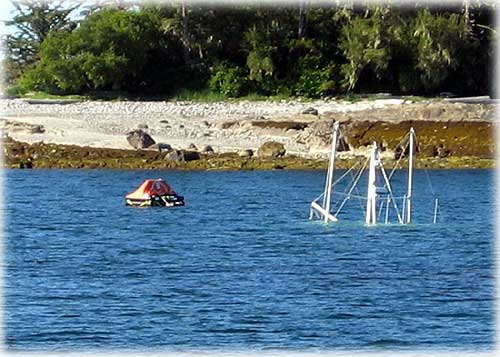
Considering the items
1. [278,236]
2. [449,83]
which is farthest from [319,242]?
[449,83]

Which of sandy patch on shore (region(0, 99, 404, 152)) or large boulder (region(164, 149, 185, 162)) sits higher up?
sandy patch on shore (region(0, 99, 404, 152))

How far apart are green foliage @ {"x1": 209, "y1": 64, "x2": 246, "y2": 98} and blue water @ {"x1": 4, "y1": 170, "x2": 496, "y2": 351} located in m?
12.9

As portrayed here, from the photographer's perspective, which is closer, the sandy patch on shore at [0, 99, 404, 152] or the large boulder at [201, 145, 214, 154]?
the large boulder at [201, 145, 214, 154]

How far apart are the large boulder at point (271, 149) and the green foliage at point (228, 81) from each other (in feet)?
24.3

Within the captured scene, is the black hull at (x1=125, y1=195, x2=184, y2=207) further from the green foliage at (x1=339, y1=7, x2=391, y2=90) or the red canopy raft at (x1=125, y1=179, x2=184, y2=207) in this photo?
the green foliage at (x1=339, y1=7, x2=391, y2=90)

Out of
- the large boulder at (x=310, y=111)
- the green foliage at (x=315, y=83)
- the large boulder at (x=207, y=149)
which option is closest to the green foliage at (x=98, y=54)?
the green foliage at (x=315, y=83)

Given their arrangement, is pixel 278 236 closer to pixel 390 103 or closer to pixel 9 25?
pixel 390 103

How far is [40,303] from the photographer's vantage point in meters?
24.0

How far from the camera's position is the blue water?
21.4 meters

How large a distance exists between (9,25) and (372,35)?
634 inches

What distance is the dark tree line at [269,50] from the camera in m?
58.2

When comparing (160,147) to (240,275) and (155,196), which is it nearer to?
(155,196)

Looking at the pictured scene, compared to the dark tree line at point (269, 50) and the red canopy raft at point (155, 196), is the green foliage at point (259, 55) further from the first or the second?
the red canopy raft at point (155, 196)

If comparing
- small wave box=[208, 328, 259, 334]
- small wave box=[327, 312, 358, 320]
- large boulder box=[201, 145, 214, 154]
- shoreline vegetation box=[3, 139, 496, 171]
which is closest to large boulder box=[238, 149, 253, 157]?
shoreline vegetation box=[3, 139, 496, 171]
